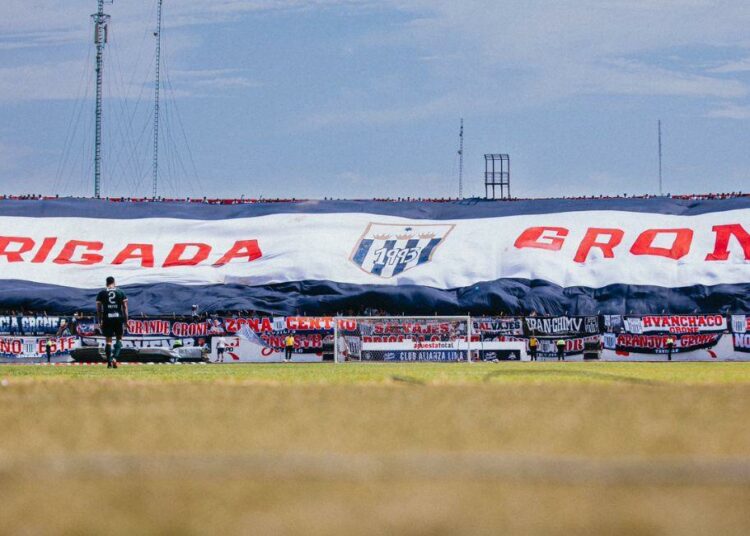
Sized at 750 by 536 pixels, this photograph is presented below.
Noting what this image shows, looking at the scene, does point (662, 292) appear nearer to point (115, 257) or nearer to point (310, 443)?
point (115, 257)

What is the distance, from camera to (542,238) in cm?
4672

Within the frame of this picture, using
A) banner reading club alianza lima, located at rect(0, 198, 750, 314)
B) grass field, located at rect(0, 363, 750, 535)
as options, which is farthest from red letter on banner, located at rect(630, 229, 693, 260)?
grass field, located at rect(0, 363, 750, 535)

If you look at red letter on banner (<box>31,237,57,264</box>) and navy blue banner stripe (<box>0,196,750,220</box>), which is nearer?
red letter on banner (<box>31,237,57,264</box>)

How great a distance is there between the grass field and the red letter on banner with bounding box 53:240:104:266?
122ft

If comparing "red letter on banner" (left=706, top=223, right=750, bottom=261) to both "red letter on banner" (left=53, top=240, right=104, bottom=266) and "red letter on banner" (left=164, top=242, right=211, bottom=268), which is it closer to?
"red letter on banner" (left=164, top=242, right=211, bottom=268)

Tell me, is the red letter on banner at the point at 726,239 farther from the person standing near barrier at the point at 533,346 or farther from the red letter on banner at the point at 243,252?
the red letter on banner at the point at 243,252

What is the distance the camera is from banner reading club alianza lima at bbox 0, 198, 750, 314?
142 feet

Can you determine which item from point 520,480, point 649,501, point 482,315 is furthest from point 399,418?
point 482,315

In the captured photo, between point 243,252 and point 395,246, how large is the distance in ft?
19.7

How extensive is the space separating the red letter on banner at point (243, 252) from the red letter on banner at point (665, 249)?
1448cm

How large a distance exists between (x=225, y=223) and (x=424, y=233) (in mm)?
→ 8293

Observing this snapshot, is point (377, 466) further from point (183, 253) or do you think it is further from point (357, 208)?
point (357, 208)

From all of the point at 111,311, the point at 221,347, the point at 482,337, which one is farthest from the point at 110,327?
the point at 482,337

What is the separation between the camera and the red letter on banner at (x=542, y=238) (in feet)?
151
